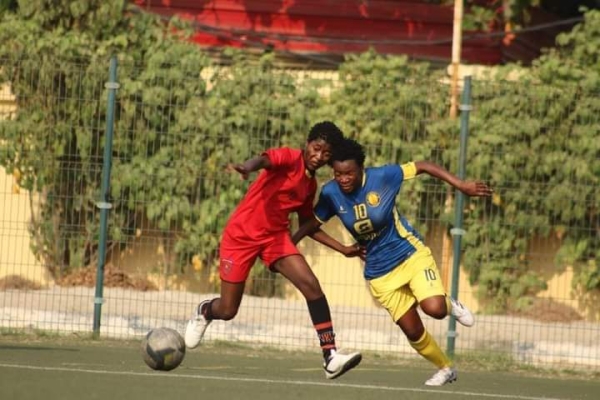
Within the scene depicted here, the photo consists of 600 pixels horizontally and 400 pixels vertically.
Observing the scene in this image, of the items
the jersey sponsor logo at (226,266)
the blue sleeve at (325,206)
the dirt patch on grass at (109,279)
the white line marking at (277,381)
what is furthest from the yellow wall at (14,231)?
the blue sleeve at (325,206)

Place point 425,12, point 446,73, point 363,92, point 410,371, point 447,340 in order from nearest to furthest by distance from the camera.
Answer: point 410,371 → point 447,340 → point 363,92 → point 446,73 → point 425,12

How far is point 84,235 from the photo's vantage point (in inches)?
549

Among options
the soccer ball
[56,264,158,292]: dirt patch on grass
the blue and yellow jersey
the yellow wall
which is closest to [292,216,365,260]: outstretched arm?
the blue and yellow jersey

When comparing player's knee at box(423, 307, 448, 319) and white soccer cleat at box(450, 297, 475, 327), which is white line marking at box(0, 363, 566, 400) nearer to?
white soccer cleat at box(450, 297, 475, 327)

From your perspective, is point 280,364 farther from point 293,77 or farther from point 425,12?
point 425,12

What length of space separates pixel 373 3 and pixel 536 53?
2.63 meters

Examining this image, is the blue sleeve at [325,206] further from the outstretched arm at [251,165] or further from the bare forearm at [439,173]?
the bare forearm at [439,173]

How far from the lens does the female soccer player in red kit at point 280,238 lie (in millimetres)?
9594

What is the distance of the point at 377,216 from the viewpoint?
9.59 meters

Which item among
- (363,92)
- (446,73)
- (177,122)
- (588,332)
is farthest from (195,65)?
(588,332)

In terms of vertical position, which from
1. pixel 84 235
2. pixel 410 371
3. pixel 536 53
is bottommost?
pixel 410 371

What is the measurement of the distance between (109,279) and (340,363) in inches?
198

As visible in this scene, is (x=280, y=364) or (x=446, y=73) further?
(x=446, y=73)

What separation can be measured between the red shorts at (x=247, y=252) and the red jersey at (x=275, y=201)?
46 mm
